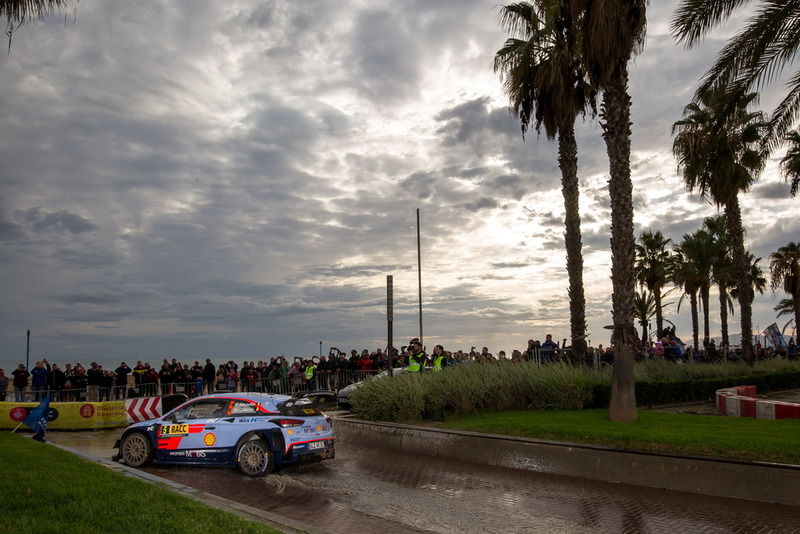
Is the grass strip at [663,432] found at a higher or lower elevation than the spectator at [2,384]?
lower

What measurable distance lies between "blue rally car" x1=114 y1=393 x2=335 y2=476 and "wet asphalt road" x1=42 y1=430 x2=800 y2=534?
0.32 m

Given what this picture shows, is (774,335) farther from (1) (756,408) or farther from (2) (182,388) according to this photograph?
(2) (182,388)

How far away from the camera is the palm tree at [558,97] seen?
20406 millimetres

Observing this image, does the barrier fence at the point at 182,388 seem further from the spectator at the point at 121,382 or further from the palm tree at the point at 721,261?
the palm tree at the point at 721,261

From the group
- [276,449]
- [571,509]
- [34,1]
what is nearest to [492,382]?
[276,449]

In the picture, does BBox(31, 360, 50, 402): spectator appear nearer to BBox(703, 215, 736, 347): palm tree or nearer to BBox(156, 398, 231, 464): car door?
BBox(156, 398, 231, 464): car door

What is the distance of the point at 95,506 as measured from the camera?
6.99 meters

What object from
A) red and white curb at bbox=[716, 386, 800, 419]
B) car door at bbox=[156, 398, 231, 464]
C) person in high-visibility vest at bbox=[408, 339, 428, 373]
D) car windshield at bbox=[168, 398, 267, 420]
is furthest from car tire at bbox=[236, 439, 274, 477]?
red and white curb at bbox=[716, 386, 800, 419]

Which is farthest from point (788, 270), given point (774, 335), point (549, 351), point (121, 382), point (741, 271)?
point (121, 382)

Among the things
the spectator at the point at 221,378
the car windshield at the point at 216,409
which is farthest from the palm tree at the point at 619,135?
the spectator at the point at 221,378

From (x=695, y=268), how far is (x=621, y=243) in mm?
38954

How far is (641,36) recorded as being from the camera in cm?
1430

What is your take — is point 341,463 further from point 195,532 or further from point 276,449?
point 195,532

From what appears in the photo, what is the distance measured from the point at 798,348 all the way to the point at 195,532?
45.4 m
